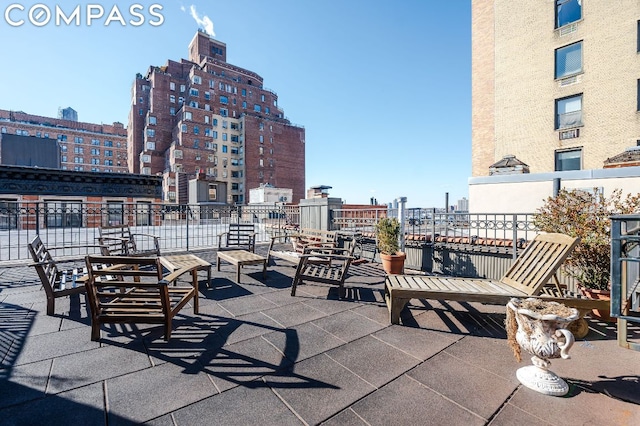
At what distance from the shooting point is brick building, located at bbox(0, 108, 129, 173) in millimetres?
70625

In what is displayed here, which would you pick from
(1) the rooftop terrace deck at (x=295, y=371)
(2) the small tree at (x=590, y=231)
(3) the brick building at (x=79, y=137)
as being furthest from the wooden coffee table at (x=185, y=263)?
(3) the brick building at (x=79, y=137)

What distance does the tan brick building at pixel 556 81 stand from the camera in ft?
53.4

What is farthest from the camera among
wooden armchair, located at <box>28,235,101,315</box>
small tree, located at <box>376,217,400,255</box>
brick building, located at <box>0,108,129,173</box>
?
brick building, located at <box>0,108,129,173</box>

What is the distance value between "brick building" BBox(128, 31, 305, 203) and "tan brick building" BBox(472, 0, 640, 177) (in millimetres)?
46104

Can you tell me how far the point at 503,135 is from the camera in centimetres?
2075

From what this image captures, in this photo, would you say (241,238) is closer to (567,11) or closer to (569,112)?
(569,112)

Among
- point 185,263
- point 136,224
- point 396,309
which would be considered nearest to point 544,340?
point 396,309

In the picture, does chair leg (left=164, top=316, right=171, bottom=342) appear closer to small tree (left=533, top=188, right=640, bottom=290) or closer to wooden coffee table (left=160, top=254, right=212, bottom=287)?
wooden coffee table (left=160, top=254, right=212, bottom=287)

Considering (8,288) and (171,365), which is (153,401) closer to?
(171,365)

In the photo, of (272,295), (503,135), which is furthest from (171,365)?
(503,135)

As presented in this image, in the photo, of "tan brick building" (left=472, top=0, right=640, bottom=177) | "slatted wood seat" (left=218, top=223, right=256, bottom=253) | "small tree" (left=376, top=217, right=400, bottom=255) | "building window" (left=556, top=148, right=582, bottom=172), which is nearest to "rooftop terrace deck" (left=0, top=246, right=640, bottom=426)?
"small tree" (left=376, top=217, right=400, bottom=255)

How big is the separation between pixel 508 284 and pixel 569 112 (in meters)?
20.3

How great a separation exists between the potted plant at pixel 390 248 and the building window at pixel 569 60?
63.9 ft

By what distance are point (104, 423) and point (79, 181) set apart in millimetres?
32129
